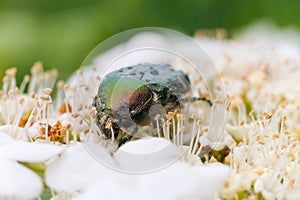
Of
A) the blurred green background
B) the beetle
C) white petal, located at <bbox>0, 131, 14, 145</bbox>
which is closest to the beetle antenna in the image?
the beetle

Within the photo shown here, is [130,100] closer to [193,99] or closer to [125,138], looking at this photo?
[125,138]

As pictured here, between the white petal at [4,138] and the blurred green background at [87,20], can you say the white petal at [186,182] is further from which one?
the blurred green background at [87,20]

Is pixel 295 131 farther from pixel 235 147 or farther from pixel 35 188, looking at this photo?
pixel 35 188

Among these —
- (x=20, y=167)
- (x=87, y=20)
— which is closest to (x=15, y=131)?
(x=20, y=167)

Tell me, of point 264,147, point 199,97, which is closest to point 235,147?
point 264,147

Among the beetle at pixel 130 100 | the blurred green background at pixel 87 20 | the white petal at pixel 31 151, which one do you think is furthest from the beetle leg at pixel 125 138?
the blurred green background at pixel 87 20

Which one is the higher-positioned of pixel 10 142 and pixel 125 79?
pixel 125 79
